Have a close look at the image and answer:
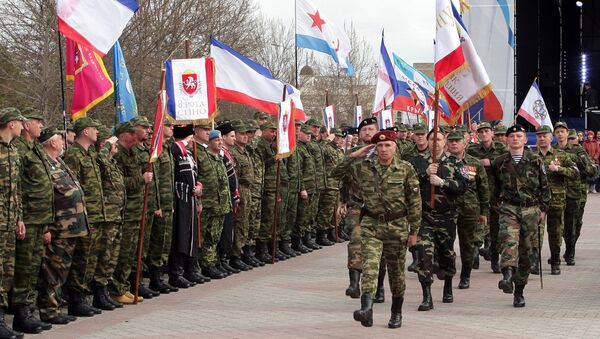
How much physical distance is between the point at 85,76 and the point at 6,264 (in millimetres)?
3463

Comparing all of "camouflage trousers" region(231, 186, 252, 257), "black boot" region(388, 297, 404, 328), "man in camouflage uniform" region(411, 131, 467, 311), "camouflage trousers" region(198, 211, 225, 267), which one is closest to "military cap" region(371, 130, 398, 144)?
"man in camouflage uniform" region(411, 131, 467, 311)

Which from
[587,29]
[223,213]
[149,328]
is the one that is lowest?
[149,328]

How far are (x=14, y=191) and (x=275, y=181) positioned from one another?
717 centimetres

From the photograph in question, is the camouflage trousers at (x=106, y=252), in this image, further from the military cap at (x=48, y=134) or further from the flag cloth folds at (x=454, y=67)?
the flag cloth folds at (x=454, y=67)

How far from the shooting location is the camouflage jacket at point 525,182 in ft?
39.4

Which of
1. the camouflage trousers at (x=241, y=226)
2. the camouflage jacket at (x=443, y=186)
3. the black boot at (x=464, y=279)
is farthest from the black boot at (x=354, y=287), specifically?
the camouflage trousers at (x=241, y=226)

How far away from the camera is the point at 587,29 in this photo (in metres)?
39.5

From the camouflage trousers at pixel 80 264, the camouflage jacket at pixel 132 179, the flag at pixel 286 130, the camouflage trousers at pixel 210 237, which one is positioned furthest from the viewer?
the flag at pixel 286 130

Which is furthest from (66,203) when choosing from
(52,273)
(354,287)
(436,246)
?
(436,246)

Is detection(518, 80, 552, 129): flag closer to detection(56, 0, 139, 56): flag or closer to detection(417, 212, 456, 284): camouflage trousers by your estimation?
detection(417, 212, 456, 284): camouflage trousers

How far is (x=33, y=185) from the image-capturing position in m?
10.2

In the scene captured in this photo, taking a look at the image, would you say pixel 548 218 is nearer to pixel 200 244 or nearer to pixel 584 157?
pixel 584 157

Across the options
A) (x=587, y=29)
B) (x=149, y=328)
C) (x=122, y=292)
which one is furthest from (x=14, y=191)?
(x=587, y=29)

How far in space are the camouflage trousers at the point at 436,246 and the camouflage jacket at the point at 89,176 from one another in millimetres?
3262
